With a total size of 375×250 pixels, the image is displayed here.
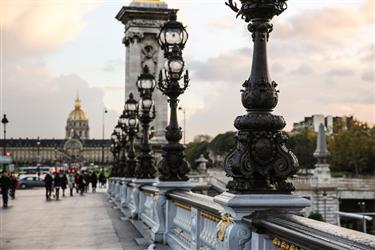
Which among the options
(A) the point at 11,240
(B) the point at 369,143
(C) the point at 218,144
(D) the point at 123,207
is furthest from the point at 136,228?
(C) the point at 218,144

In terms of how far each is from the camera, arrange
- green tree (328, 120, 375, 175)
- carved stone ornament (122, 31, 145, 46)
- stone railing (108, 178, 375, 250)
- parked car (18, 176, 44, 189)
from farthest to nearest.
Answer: green tree (328, 120, 375, 175), carved stone ornament (122, 31, 145, 46), parked car (18, 176, 44, 189), stone railing (108, 178, 375, 250)

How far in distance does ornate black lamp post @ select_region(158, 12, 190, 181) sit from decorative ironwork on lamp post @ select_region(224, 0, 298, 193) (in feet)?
23.8

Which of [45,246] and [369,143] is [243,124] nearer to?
[45,246]

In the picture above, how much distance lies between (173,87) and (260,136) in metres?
8.26

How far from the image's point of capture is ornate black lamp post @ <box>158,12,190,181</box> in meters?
15.0

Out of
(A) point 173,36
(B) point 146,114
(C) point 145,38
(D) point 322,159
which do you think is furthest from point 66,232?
(D) point 322,159

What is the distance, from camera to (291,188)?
7445mm

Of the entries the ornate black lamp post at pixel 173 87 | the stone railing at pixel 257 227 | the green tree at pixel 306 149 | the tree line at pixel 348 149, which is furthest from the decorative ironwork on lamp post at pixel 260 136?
the green tree at pixel 306 149

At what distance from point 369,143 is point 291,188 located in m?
113

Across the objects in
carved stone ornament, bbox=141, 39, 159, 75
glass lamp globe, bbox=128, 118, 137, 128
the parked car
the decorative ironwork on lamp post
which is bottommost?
the parked car

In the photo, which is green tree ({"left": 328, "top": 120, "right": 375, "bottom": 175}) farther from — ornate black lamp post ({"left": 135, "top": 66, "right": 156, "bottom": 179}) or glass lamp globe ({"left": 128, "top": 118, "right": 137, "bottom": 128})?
ornate black lamp post ({"left": 135, "top": 66, "right": 156, "bottom": 179})

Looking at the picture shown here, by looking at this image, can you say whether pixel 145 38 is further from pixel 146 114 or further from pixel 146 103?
pixel 146 103

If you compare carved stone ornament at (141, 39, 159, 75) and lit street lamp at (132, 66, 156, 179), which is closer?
lit street lamp at (132, 66, 156, 179)

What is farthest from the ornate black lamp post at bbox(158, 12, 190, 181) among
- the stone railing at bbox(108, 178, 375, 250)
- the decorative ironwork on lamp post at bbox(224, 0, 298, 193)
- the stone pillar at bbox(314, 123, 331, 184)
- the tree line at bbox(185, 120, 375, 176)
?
the tree line at bbox(185, 120, 375, 176)
